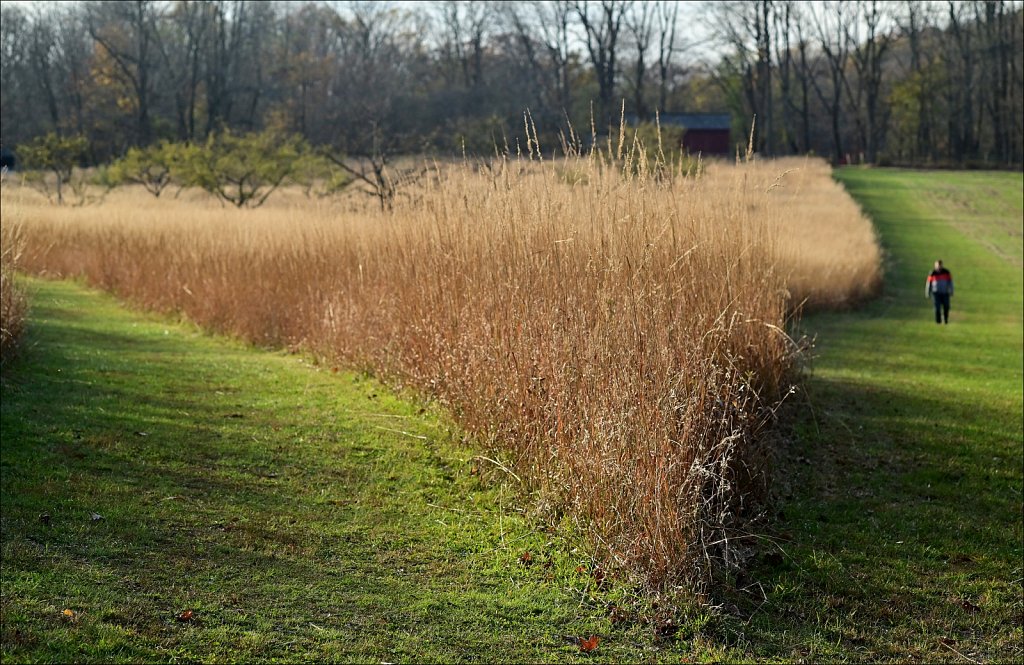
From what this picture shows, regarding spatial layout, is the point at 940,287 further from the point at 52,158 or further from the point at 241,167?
the point at 52,158

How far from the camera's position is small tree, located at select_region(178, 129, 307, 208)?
2738cm

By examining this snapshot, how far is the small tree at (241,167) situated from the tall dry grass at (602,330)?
17.2 m

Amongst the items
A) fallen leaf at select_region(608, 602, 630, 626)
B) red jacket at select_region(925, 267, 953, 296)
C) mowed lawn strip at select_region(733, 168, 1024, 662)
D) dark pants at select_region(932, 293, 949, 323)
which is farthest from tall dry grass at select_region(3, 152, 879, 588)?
dark pants at select_region(932, 293, 949, 323)

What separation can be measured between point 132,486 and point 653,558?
303cm

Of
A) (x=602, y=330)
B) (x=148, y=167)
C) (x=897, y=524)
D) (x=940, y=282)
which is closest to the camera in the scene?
(x=602, y=330)

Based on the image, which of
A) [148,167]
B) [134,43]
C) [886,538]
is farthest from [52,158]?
[886,538]

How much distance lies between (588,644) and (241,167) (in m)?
24.8

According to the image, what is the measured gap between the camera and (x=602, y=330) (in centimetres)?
589

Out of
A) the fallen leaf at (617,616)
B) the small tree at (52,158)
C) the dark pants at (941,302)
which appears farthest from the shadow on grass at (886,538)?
the small tree at (52,158)

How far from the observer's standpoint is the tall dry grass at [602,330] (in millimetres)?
5348

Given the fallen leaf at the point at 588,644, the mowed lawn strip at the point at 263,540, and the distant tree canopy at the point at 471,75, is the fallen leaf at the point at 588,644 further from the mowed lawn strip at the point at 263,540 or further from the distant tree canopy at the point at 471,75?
the distant tree canopy at the point at 471,75

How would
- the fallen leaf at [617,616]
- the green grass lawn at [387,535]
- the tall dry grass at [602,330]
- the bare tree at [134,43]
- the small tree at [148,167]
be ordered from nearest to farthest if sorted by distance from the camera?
1. the green grass lawn at [387,535]
2. the fallen leaf at [617,616]
3. the tall dry grass at [602,330]
4. the small tree at [148,167]
5. the bare tree at [134,43]

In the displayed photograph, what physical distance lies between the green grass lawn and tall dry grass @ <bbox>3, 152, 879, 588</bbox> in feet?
1.04

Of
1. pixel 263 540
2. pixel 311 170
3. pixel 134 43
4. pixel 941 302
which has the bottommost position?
pixel 941 302
